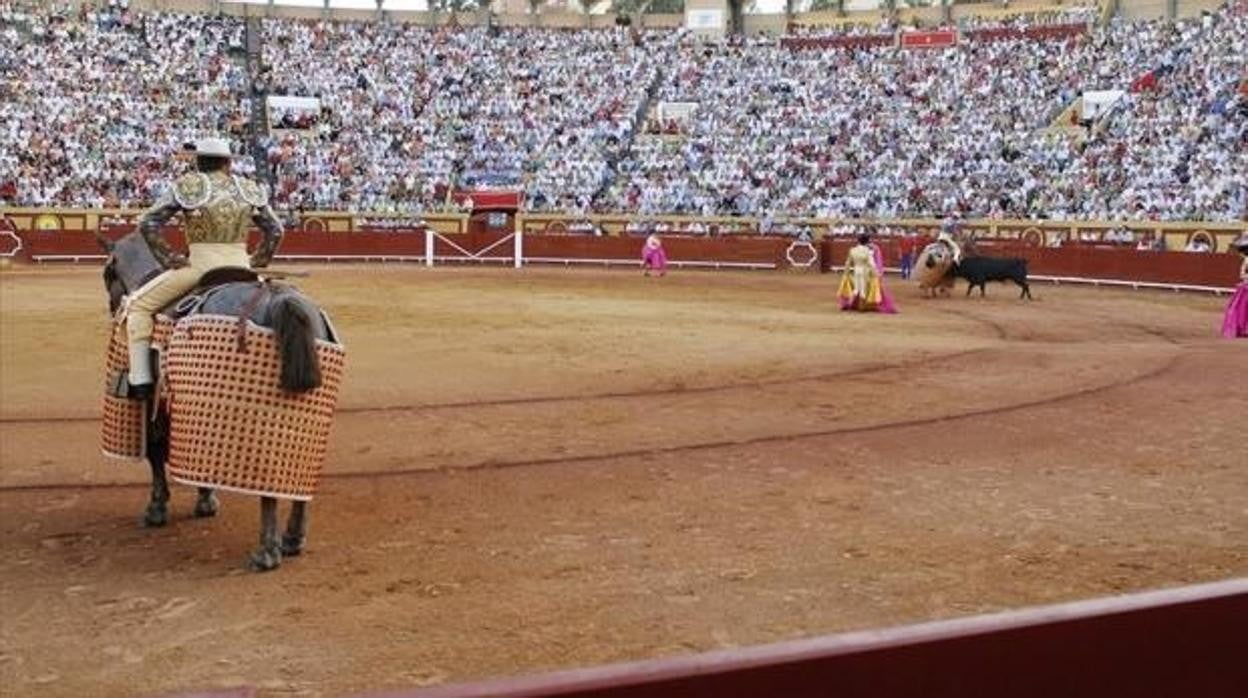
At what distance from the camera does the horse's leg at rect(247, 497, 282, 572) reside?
4934 mm

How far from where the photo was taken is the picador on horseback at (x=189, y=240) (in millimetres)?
5508


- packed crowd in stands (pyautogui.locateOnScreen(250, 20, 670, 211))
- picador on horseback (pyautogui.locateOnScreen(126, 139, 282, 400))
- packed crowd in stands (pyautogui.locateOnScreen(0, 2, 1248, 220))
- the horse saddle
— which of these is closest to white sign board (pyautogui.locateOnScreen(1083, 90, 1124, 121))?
packed crowd in stands (pyautogui.locateOnScreen(0, 2, 1248, 220))

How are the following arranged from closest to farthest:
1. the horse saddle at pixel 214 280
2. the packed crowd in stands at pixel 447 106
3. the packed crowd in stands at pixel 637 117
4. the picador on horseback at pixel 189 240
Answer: the horse saddle at pixel 214 280 → the picador on horseback at pixel 189 240 → the packed crowd in stands at pixel 637 117 → the packed crowd in stands at pixel 447 106

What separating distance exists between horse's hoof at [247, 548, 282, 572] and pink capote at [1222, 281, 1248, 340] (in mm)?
11819

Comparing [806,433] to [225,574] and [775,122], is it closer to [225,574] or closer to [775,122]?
[225,574]

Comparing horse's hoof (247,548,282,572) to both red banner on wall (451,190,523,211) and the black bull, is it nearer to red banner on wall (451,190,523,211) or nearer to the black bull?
the black bull

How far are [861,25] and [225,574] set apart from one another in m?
40.9

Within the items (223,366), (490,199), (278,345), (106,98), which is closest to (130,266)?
(223,366)

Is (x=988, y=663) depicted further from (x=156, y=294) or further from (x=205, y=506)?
(x=205, y=506)

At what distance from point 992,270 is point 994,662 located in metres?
20.6

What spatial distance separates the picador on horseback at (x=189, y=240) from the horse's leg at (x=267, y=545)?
3.37 feet

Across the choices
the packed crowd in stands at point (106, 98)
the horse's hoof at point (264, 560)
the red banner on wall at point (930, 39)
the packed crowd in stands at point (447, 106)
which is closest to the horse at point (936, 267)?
the packed crowd in stands at point (447, 106)

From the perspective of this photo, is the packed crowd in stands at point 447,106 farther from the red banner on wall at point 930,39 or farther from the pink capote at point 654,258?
the red banner on wall at point 930,39

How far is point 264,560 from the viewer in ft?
16.2
